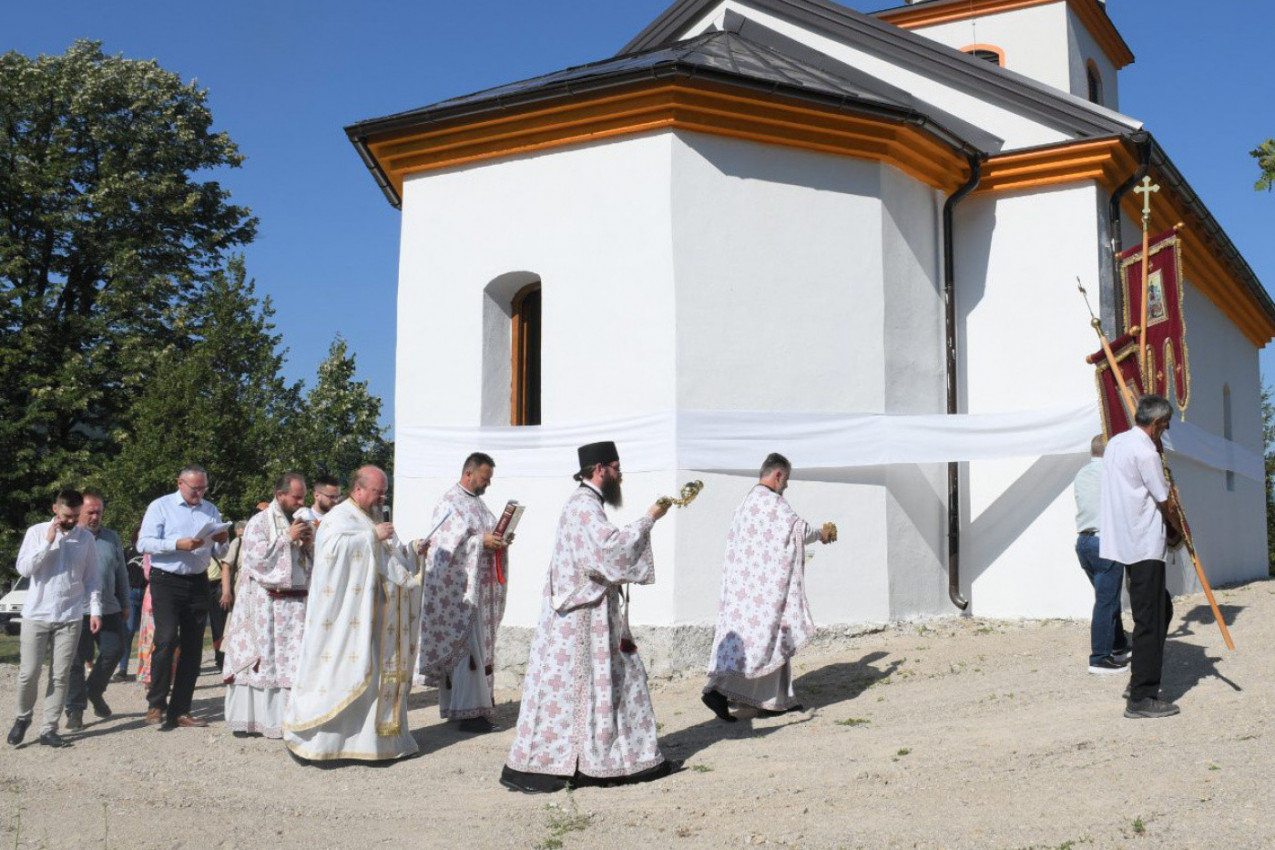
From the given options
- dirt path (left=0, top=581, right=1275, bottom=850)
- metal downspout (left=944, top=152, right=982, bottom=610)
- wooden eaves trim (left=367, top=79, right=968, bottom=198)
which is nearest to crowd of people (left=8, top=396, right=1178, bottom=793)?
dirt path (left=0, top=581, right=1275, bottom=850)

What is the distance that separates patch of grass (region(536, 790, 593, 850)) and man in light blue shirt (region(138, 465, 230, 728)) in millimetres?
3874

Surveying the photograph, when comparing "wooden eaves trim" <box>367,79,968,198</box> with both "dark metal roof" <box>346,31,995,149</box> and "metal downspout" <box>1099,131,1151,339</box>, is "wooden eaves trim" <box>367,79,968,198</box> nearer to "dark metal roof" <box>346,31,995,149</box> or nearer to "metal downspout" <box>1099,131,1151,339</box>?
"dark metal roof" <box>346,31,995,149</box>

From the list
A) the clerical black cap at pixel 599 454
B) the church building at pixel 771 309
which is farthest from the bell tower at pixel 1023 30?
the clerical black cap at pixel 599 454

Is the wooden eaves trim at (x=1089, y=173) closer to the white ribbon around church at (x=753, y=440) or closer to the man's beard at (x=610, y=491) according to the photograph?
the white ribbon around church at (x=753, y=440)

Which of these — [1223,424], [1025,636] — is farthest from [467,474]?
[1223,424]

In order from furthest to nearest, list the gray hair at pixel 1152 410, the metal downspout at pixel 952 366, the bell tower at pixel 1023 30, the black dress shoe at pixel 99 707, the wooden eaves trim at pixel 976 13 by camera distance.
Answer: the wooden eaves trim at pixel 976 13, the bell tower at pixel 1023 30, the metal downspout at pixel 952 366, the black dress shoe at pixel 99 707, the gray hair at pixel 1152 410

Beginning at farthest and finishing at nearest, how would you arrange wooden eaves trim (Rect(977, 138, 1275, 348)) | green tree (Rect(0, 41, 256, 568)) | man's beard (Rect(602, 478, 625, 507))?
green tree (Rect(0, 41, 256, 568)), wooden eaves trim (Rect(977, 138, 1275, 348)), man's beard (Rect(602, 478, 625, 507))

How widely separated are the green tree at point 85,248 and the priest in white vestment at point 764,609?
1898 centimetres

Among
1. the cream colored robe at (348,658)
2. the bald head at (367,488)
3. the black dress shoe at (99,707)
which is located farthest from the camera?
the black dress shoe at (99,707)

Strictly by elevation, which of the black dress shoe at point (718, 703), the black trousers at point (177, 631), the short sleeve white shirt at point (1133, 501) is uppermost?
the short sleeve white shirt at point (1133, 501)

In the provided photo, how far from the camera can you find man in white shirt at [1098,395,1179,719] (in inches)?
265

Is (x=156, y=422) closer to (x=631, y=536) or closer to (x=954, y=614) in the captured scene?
(x=954, y=614)

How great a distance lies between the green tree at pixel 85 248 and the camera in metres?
24.6

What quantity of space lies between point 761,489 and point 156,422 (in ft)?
53.1
